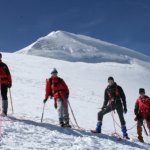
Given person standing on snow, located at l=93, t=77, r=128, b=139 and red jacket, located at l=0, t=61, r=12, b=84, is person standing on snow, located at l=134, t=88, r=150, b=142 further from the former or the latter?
red jacket, located at l=0, t=61, r=12, b=84

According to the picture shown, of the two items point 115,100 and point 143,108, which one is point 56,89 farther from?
point 143,108

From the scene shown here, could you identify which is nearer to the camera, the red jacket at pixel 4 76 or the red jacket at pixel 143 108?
the red jacket at pixel 4 76

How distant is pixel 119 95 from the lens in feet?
46.6

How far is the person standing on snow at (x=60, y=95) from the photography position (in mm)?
13734

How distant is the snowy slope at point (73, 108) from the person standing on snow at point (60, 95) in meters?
0.50

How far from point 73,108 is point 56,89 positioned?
1117 cm

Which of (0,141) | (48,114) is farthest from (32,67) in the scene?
(0,141)

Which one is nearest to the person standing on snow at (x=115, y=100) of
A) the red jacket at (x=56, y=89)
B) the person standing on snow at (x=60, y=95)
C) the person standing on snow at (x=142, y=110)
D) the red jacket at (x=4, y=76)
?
the person standing on snow at (x=142, y=110)

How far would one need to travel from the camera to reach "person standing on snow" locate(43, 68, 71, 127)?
1373cm

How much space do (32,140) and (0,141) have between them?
1.00m

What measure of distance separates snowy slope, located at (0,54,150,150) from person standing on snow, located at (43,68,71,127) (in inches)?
19.5

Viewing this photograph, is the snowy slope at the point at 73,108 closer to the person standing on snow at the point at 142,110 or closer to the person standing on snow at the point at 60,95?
the person standing on snow at the point at 60,95

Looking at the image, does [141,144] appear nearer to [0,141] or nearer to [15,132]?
[15,132]

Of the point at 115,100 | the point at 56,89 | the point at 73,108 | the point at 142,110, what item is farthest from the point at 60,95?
the point at 73,108
